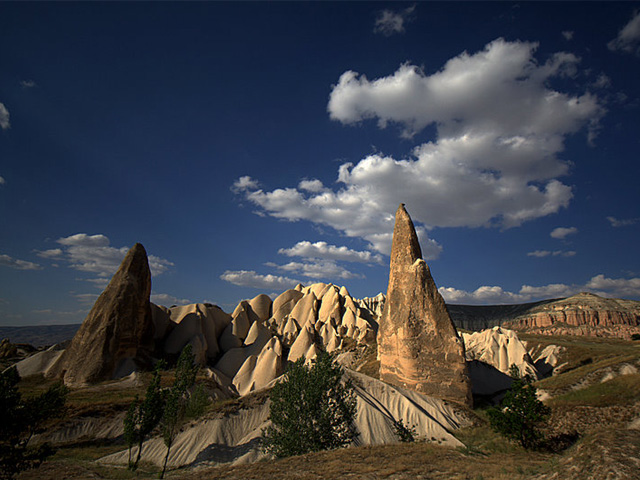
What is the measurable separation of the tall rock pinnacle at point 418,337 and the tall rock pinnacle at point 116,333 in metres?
34.4

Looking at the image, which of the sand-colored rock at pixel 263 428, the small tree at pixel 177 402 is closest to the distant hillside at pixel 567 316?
the sand-colored rock at pixel 263 428

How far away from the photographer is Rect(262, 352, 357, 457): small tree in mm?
16141

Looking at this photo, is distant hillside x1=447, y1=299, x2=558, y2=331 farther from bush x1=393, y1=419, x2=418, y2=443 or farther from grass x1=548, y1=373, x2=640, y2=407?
bush x1=393, y1=419, x2=418, y2=443

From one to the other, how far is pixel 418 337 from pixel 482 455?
14.5 m

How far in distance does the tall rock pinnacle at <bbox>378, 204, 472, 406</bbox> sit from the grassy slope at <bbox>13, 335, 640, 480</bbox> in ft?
13.5

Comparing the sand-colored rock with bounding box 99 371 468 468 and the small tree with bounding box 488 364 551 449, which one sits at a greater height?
the small tree with bounding box 488 364 551 449

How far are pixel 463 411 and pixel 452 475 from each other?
2023cm

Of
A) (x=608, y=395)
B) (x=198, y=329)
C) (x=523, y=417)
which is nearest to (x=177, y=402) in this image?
(x=523, y=417)

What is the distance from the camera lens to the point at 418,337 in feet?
101

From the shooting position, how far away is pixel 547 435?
19.6 m

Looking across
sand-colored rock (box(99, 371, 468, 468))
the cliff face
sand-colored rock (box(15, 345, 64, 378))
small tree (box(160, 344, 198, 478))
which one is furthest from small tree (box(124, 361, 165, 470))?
the cliff face

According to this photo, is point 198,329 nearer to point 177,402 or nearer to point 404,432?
point 177,402

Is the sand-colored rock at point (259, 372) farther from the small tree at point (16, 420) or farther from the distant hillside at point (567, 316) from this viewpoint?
the distant hillside at point (567, 316)

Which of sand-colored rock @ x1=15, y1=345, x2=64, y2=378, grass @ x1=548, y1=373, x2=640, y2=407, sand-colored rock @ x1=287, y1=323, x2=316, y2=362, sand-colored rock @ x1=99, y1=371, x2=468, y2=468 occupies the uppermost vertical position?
sand-colored rock @ x1=287, y1=323, x2=316, y2=362
